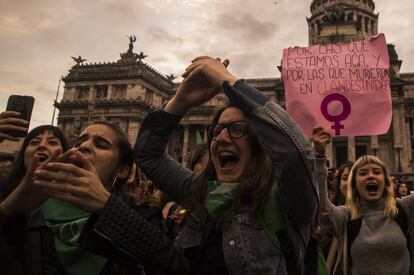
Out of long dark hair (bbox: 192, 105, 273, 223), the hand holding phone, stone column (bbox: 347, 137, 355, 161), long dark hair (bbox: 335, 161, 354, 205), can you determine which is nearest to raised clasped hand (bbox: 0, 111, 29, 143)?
the hand holding phone

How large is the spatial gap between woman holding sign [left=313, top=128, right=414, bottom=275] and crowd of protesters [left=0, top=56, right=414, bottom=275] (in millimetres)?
1737

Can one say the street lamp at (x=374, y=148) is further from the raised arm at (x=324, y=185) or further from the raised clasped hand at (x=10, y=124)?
the raised clasped hand at (x=10, y=124)

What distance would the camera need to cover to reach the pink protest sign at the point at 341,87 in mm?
6328

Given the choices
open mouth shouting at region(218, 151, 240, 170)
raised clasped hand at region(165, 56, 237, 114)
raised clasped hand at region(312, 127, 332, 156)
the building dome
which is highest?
the building dome

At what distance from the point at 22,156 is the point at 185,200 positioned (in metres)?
2.06

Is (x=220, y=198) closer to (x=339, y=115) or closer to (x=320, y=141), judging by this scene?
(x=320, y=141)

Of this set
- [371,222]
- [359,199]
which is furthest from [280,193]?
[359,199]

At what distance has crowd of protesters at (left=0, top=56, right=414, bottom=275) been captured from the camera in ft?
5.75

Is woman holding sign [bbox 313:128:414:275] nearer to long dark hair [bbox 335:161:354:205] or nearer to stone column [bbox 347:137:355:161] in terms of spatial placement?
long dark hair [bbox 335:161:354:205]

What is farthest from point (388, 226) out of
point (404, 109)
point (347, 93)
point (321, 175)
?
point (404, 109)

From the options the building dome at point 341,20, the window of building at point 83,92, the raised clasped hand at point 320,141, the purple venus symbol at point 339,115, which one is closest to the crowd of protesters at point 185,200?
the raised clasped hand at point 320,141

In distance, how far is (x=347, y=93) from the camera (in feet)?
22.0

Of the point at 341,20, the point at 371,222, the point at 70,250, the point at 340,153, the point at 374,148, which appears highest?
the point at 341,20

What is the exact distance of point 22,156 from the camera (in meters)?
3.83
